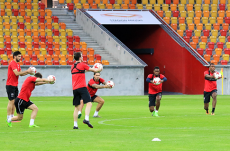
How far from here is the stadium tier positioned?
107ft

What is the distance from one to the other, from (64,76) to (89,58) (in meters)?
3.12

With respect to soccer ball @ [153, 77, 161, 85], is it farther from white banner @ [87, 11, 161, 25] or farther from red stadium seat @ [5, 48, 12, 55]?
white banner @ [87, 11, 161, 25]

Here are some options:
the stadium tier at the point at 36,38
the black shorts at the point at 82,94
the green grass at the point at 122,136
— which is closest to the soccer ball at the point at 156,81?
the green grass at the point at 122,136

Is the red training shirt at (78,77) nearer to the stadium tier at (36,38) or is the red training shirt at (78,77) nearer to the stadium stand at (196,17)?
the stadium tier at (36,38)

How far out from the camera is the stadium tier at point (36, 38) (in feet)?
107

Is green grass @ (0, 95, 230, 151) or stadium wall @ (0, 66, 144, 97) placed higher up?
green grass @ (0, 95, 230, 151)

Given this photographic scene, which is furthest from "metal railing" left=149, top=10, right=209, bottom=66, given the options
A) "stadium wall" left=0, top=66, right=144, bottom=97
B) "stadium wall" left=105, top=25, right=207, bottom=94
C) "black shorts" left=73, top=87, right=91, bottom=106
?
"black shorts" left=73, top=87, right=91, bottom=106

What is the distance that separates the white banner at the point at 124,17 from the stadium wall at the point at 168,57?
902 millimetres

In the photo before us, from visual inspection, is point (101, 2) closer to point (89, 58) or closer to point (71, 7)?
point (71, 7)

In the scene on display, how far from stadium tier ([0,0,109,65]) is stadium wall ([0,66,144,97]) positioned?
3.44ft

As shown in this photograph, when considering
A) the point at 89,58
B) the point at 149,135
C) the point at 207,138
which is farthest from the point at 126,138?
the point at 89,58

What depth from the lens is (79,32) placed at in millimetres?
37688

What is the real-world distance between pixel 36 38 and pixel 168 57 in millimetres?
10311

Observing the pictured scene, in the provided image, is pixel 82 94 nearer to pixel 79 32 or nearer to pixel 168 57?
pixel 168 57
